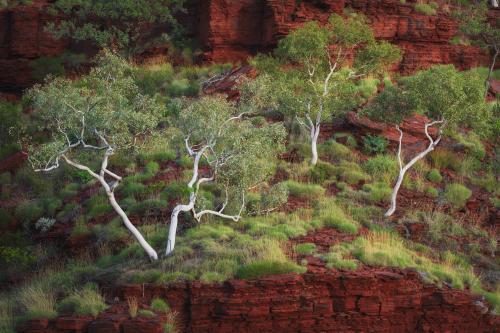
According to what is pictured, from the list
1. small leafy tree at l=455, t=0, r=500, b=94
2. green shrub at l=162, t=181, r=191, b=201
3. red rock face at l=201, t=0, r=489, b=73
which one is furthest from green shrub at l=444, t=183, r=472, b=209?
red rock face at l=201, t=0, r=489, b=73

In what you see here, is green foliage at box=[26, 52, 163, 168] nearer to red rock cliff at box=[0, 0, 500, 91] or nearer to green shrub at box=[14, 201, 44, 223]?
green shrub at box=[14, 201, 44, 223]

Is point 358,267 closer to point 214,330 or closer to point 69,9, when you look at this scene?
point 214,330

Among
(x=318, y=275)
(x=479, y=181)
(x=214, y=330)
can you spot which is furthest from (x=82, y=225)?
(x=479, y=181)

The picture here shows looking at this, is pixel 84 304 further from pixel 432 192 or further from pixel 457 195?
pixel 457 195

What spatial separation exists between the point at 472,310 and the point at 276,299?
15.2ft

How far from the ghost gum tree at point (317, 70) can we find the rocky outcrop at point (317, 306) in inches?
272

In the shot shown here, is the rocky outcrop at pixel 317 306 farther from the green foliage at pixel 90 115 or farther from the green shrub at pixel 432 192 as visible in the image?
the green shrub at pixel 432 192

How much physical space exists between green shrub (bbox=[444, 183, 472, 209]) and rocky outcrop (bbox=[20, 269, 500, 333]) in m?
4.90

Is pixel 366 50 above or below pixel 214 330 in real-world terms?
above

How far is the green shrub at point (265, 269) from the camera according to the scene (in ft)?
47.6

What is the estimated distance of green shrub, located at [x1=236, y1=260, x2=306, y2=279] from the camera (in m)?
14.5

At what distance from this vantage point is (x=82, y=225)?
60.1 feet

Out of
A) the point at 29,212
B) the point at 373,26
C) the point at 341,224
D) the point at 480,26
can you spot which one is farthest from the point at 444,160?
the point at 29,212

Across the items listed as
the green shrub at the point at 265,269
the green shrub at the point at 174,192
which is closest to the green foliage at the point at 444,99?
the green shrub at the point at 174,192
